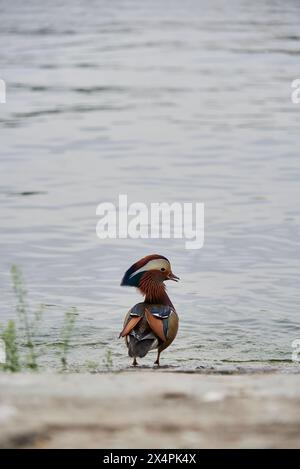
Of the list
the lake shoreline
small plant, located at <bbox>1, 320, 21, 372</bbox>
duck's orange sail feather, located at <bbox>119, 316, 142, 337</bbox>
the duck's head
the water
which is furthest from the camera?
the water

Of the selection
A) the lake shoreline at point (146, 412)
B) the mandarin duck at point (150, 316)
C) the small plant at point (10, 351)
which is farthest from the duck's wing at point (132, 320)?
the lake shoreline at point (146, 412)

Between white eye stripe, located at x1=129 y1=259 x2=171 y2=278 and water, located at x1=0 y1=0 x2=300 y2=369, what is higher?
water, located at x1=0 y1=0 x2=300 y2=369

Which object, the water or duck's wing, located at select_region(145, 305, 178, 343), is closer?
duck's wing, located at select_region(145, 305, 178, 343)

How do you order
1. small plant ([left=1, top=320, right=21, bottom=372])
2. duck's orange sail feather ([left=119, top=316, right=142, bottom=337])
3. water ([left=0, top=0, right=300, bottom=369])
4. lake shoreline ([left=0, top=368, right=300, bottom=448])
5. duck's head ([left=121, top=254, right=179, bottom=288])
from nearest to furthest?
1. lake shoreline ([left=0, top=368, right=300, bottom=448])
2. small plant ([left=1, top=320, right=21, bottom=372])
3. duck's orange sail feather ([left=119, top=316, right=142, bottom=337])
4. duck's head ([left=121, top=254, right=179, bottom=288])
5. water ([left=0, top=0, right=300, bottom=369])

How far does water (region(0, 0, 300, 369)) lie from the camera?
31.3 ft

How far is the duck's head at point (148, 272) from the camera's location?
8031 mm

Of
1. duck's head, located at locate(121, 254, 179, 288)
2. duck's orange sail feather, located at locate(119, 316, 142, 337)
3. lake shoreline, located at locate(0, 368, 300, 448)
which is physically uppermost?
duck's head, located at locate(121, 254, 179, 288)

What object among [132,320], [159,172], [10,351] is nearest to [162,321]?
[132,320]

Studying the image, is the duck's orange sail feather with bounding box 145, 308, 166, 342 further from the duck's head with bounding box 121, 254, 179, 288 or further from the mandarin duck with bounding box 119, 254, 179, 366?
the duck's head with bounding box 121, 254, 179, 288

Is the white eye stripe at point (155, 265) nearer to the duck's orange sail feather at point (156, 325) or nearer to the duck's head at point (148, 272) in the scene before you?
the duck's head at point (148, 272)

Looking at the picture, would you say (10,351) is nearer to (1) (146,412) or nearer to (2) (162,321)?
(2) (162,321)

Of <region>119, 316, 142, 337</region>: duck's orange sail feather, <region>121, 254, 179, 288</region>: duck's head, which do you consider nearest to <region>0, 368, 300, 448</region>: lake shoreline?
<region>119, 316, 142, 337</region>: duck's orange sail feather

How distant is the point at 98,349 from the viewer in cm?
871

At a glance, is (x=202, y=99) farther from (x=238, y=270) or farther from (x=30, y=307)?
(x=30, y=307)
